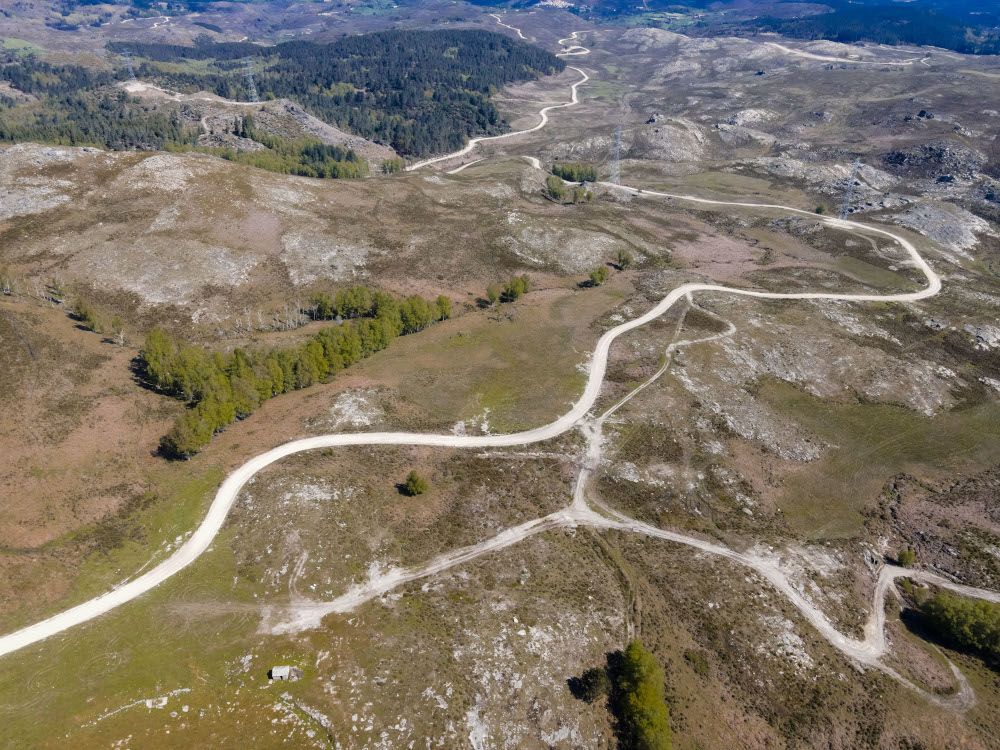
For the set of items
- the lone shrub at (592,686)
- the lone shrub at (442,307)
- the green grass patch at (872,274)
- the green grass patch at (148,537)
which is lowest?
the lone shrub at (592,686)

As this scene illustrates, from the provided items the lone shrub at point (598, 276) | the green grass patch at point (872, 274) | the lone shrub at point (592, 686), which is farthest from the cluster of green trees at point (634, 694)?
the green grass patch at point (872, 274)

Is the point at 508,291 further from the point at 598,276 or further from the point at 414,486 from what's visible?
the point at 414,486

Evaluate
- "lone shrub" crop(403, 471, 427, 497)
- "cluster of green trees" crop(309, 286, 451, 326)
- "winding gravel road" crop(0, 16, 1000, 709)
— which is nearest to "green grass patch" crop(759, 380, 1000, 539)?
"winding gravel road" crop(0, 16, 1000, 709)

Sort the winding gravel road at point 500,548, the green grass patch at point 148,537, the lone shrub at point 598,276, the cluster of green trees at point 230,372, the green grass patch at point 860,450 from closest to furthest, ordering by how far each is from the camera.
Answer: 1. the winding gravel road at point 500,548
2. the green grass patch at point 148,537
3. the cluster of green trees at point 230,372
4. the green grass patch at point 860,450
5. the lone shrub at point 598,276

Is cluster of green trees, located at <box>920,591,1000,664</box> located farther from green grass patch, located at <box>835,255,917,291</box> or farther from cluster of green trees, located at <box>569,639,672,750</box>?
green grass patch, located at <box>835,255,917,291</box>

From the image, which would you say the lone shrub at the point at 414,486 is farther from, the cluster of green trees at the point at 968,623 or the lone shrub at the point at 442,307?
the cluster of green trees at the point at 968,623

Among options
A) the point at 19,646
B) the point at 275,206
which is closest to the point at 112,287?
the point at 275,206
